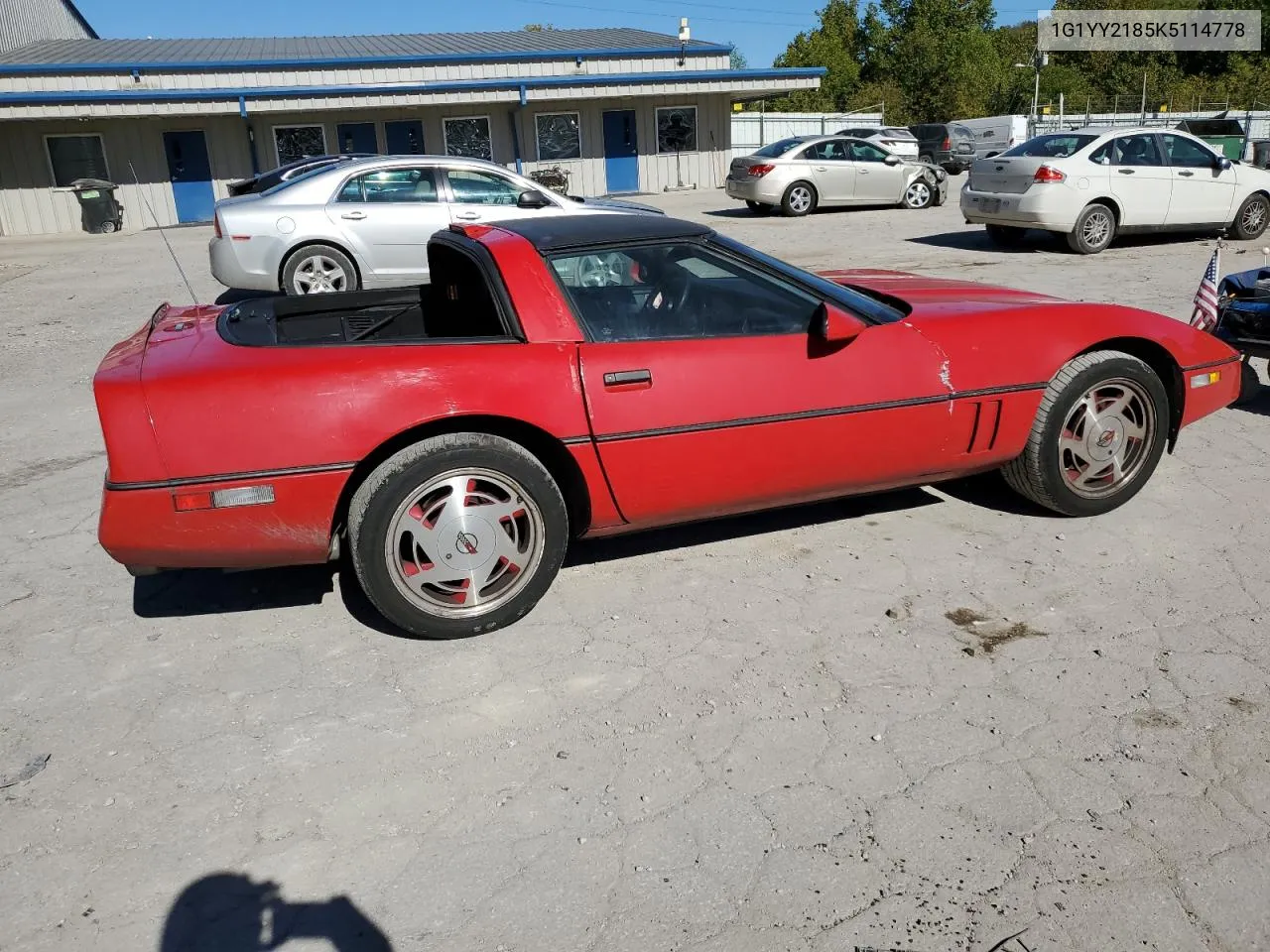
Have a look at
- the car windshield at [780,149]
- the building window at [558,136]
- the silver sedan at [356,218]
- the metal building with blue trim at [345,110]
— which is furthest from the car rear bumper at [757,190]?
the building window at [558,136]

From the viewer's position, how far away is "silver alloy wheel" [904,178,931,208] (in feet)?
64.3

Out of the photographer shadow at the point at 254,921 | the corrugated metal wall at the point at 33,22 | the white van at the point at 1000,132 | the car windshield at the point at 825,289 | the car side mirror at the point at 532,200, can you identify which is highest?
the corrugated metal wall at the point at 33,22

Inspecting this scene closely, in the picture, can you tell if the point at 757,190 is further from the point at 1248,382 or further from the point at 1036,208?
the point at 1248,382

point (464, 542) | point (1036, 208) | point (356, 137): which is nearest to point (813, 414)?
point (464, 542)

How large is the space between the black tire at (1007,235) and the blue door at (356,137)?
60.1 feet

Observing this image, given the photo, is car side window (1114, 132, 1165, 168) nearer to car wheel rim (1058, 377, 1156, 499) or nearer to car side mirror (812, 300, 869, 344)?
car wheel rim (1058, 377, 1156, 499)

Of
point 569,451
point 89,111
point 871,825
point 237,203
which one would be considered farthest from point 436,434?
point 89,111

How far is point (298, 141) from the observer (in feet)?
86.8

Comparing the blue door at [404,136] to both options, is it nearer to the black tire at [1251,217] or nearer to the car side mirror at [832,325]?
the black tire at [1251,217]

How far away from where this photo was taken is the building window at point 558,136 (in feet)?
92.4

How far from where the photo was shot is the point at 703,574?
399 cm

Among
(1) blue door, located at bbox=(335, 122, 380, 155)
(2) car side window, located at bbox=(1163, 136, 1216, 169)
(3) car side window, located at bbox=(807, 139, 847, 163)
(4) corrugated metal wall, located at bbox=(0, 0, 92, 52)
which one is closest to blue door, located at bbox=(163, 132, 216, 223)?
(1) blue door, located at bbox=(335, 122, 380, 155)

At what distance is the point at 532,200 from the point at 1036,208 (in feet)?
20.4

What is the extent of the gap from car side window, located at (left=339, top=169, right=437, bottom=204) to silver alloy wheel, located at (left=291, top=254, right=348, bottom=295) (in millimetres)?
686
